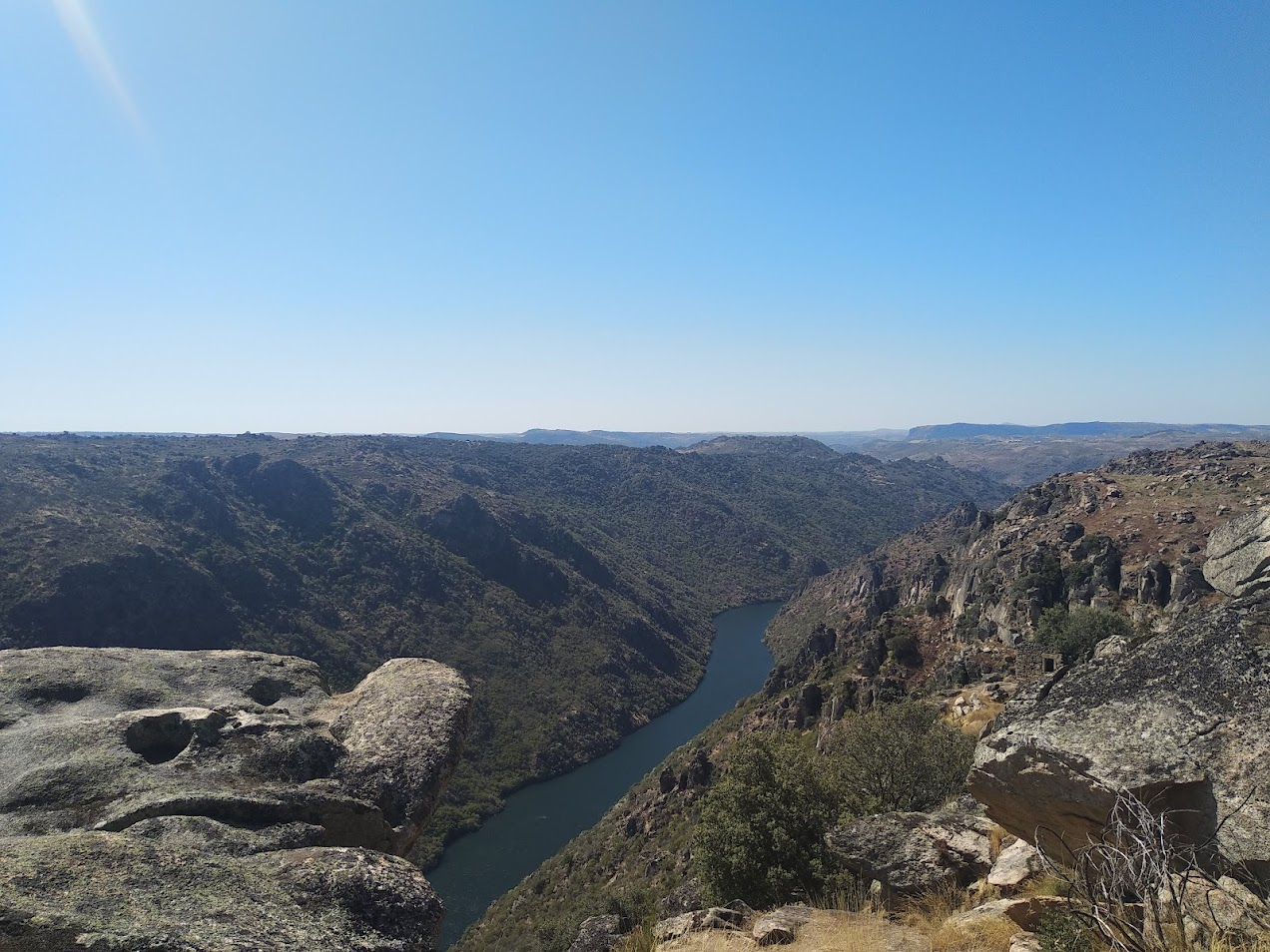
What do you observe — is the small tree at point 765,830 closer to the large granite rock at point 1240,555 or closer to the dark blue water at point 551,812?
the large granite rock at point 1240,555

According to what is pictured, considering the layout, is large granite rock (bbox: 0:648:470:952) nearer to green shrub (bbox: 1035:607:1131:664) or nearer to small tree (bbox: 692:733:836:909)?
small tree (bbox: 692:733:836:909)

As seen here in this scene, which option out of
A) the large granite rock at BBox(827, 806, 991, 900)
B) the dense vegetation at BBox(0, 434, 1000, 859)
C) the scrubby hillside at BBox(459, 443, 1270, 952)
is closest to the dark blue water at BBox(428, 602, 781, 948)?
the dense vegetation at BBox(0, 434, 1000, 859)

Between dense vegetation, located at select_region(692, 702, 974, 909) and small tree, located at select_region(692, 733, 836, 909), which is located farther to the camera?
dense vegetation, located at select_region(692, 702, 974, 909)

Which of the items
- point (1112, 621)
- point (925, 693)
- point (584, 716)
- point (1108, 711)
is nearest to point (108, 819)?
point (1108, 711)

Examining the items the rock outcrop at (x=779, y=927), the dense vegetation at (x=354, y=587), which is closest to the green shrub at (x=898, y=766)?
the rock outcrop at (x=779, y=927)

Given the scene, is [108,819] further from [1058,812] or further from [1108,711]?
[1108,711]

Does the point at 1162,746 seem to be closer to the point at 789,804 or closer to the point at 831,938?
the point at 831,938

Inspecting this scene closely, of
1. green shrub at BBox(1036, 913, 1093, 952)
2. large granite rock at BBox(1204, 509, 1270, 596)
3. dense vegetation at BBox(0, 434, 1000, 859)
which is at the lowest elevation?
dense vegetation at BBox(0, 434, 1000, 859)
